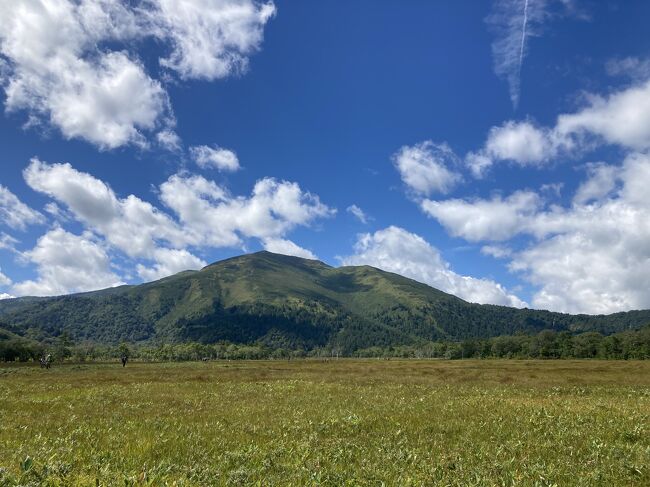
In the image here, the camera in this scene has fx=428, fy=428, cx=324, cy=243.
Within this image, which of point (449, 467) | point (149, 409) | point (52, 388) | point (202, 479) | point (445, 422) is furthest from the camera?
point (52, 388)

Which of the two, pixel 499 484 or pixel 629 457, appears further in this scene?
pixel 629 457

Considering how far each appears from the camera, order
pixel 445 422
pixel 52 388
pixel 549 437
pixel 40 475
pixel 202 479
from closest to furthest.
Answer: pixel 40 475, pixel 202 479, pixel 549 437, pixel 445 422, pixel 52 388

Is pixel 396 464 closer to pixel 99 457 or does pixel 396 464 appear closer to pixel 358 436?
pixel 358 436

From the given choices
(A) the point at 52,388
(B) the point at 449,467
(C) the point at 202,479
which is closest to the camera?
(C) the point at 202,479

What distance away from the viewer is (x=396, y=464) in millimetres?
10727

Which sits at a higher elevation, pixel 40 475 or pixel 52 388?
pixel 40 475

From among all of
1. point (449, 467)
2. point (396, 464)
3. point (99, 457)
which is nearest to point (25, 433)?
point (99, 457)

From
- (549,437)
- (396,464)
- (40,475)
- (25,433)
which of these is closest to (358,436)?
(396,464)

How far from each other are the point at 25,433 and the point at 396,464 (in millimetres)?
12552

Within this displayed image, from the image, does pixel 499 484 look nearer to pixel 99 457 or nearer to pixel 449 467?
pixel 449 467

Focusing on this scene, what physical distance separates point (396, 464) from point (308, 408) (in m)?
12.4

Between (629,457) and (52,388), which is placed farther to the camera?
(52,388)

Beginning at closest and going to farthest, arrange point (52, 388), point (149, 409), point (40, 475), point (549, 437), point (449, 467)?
point (40, 475) < point (449, 467) < point (549, 437) < point (149, 409) < point (52, 388)

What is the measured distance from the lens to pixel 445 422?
56.8 ft
